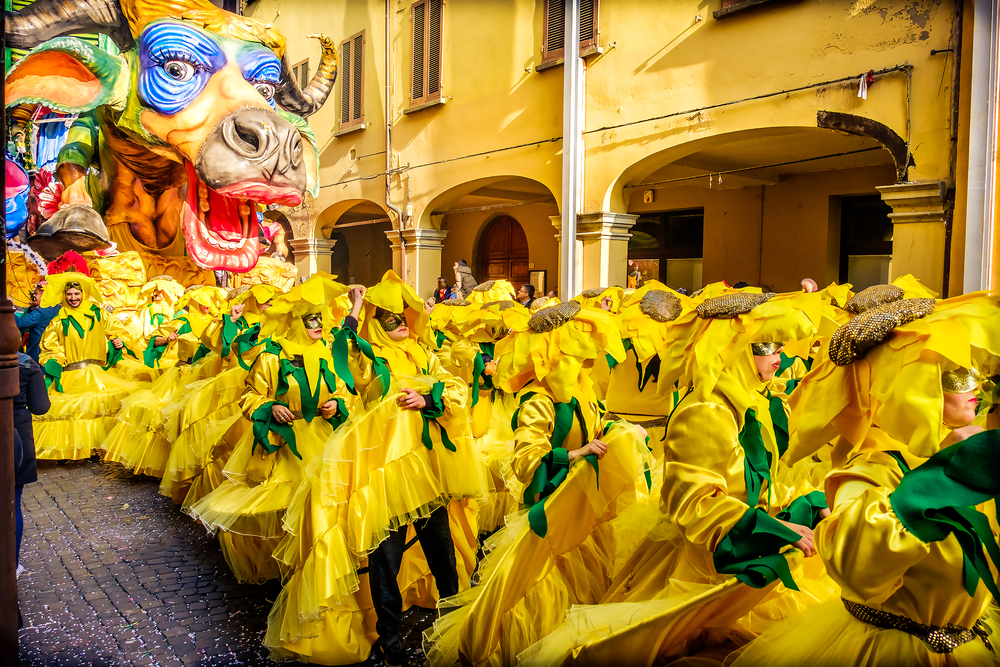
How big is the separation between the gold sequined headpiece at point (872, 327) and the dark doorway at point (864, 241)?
1099 cm

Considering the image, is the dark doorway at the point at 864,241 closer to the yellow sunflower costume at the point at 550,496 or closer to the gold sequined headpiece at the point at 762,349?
the yellow sunflower costume at the point at 550,496

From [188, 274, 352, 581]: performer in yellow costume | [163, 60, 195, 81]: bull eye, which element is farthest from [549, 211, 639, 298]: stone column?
[188, 274, 352, 581]: performer in yellow costume

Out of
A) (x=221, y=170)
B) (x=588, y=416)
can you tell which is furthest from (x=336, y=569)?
(x=221, y=170)

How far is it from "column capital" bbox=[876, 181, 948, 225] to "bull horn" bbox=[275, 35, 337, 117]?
8097 millimetres

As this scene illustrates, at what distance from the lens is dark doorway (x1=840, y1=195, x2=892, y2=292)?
37.6ft

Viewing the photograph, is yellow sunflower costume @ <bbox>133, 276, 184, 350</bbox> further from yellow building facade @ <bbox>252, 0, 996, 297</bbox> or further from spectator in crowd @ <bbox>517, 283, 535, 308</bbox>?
spectator in crowd @ <bbox>517, 283, 535, 308</bbox>

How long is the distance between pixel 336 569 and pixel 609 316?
1.72 m

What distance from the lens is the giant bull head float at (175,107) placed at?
855 centimetres

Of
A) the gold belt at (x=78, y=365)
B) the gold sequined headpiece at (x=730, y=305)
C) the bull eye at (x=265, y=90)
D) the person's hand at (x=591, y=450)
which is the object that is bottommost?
the gold belt at (x=78, y=365)

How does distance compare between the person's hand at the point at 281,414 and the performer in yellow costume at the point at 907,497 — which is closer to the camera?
the performer in yellow costume at the point at 907,497

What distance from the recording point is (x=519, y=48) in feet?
37.8

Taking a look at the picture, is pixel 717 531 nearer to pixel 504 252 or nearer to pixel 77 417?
pixel 77 417

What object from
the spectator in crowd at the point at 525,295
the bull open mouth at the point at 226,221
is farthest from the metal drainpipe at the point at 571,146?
the bull open mouth at the point at 226,221

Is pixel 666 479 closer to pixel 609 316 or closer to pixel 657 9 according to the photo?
pixel 609 316
